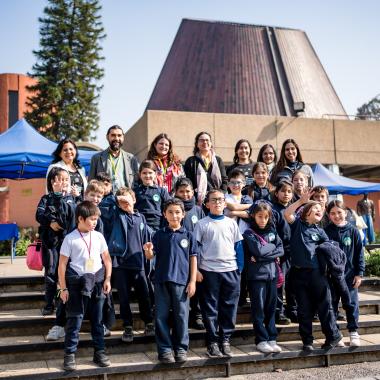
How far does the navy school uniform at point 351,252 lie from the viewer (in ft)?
14.4

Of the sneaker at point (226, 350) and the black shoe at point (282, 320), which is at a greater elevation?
the black shoe at point (282, 320)

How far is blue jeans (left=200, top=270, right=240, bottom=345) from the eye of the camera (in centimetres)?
392

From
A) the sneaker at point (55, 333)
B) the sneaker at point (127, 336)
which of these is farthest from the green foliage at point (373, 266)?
the sneaker at point (55, 333)

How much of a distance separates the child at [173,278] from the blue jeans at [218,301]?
0.19m

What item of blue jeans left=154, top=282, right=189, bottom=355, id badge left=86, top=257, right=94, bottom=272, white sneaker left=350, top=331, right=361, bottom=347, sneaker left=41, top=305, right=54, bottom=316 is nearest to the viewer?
id badge left=86, top=257, right=94, bottom=272

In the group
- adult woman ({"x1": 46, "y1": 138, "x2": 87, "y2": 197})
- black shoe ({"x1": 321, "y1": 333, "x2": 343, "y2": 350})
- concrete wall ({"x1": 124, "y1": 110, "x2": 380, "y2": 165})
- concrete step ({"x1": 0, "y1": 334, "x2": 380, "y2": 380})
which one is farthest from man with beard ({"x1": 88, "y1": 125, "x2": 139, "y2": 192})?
concrete wall ({"x1": 124, "y1": 110, "x2": 380, "y2": 165})

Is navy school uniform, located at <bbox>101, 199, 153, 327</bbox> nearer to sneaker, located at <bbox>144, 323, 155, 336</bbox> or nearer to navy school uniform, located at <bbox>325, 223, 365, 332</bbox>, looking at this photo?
sneaker, located at <bbox>144, 323, 155, 336</bbox>

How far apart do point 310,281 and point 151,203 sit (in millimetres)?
1727

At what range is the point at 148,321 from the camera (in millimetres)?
4191

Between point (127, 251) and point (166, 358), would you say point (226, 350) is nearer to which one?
point (166, 358)

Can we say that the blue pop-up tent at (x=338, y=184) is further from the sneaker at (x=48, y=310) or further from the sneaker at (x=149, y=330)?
the sneaker at (x=48, y=310)

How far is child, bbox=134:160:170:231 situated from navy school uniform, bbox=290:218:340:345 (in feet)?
4.52

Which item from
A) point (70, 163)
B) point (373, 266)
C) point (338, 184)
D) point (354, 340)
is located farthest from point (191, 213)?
point (338, 184)

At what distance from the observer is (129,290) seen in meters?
4.10
